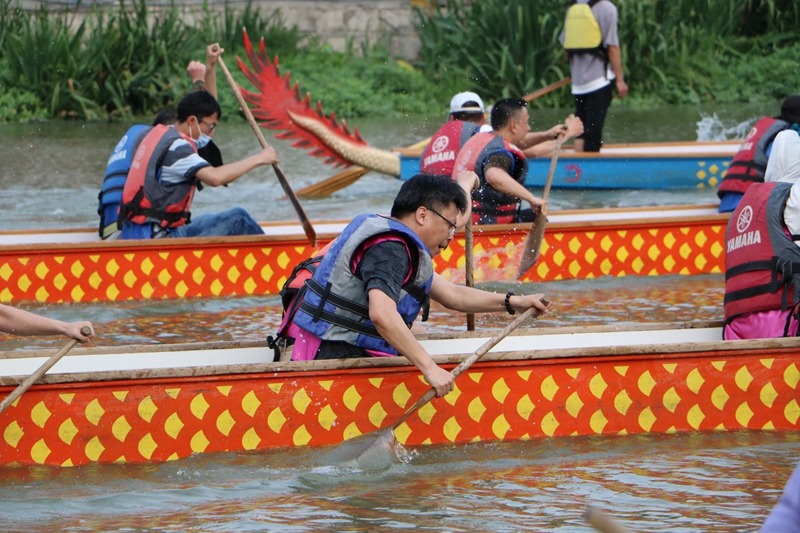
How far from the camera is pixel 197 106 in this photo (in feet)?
23.7

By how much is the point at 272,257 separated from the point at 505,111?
177cm

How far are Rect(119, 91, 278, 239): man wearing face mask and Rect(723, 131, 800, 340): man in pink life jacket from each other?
2960 millimetres

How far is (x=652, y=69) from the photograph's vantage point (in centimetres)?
1659

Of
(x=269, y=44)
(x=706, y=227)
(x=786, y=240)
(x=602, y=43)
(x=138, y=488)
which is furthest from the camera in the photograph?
(x=269, y=44)

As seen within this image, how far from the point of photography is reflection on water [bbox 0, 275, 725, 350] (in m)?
6.55

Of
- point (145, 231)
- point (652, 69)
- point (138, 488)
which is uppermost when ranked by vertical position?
point (652, 69)

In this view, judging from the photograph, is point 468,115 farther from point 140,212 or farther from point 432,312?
point 140,212

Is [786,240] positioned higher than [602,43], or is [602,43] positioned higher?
[602,43]

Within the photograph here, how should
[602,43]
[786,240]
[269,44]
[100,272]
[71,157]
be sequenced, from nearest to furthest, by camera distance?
[786,240] → [100,272] → [602,43] → [71,157] → [269,44]

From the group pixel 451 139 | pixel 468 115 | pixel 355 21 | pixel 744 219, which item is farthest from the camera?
pixel 355 21

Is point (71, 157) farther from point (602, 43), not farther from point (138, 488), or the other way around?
point (138, 488)

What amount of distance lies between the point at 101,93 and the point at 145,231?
819cm

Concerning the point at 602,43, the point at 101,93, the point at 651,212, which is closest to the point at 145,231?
the point at 651,212

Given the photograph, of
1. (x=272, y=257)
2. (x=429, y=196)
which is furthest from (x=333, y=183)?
(x=429, y=196)
